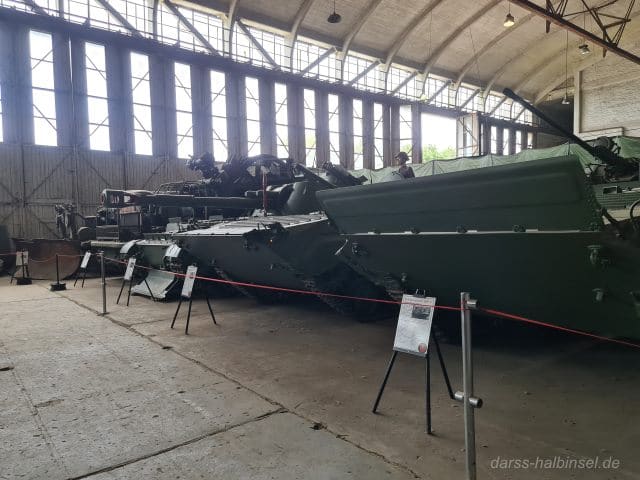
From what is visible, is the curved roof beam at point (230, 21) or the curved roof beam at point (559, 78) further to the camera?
the curved roof beam at point (559, 78)

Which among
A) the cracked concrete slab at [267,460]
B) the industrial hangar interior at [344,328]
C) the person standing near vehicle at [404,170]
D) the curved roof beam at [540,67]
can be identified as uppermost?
the curved roof beam at [540,67]

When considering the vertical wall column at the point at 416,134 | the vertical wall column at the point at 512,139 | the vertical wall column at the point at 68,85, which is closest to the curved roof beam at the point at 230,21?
the vertical wall column at the point at 68,85

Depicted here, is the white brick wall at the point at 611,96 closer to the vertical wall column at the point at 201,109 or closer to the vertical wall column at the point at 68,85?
the vertical wall column at the point at 201,109

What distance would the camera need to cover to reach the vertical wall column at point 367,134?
84.6 ft

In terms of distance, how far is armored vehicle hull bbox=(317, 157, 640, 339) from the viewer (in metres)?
3.23

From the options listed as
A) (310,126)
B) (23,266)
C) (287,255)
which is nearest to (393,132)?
(310,126)

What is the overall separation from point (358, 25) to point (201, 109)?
7.90 metres

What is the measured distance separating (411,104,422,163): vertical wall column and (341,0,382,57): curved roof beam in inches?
229

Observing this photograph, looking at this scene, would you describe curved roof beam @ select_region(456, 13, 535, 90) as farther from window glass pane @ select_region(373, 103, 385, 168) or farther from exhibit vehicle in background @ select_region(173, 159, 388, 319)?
exhibit vehicle in background @ select_region(173, 159, 388, 319)

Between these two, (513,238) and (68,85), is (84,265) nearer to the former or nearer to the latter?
(513,238)

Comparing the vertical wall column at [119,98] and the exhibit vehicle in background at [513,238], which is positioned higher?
the vertical wall column at [119,98]

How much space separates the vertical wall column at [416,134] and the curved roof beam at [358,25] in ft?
19.1

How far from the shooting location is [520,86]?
101 ft

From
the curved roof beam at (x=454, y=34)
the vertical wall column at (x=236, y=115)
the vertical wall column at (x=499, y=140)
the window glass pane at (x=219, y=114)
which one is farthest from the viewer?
the vertical wall column at (x=499, y=140)
